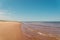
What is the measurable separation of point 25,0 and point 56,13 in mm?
525

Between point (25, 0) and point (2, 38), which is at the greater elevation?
point (25, 0)

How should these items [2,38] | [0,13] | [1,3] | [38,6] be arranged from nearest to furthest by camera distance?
[2,38], [1,3], [0,13], [38,6]

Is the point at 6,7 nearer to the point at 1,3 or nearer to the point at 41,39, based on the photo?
the point at 1,3

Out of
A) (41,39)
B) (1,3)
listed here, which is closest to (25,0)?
(1,3)

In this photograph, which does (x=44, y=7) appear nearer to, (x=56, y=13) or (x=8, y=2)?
(x=56, y=13)

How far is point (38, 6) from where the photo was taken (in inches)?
71.6

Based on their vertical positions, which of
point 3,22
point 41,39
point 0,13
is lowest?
point 41,39

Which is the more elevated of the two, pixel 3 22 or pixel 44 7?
pixel 44 7

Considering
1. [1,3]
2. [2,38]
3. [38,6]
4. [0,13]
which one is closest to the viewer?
[2,38]

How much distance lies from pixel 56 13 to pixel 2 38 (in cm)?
90

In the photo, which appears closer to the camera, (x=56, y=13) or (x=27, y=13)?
(x=56, y=13)

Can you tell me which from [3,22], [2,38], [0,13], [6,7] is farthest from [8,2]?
[2,38]

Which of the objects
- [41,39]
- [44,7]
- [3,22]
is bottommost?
[41,39]

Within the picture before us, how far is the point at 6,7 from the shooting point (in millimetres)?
1652
